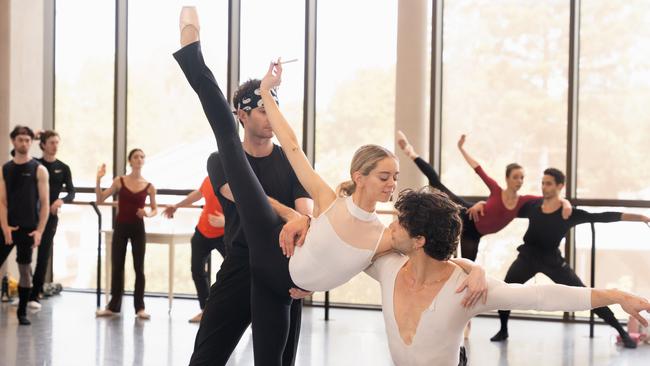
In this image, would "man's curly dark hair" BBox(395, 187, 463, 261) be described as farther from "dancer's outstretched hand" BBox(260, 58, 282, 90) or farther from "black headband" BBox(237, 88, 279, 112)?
"black headband" BBox(237, 88, 279, 112)

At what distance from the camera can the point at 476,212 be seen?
5.99m

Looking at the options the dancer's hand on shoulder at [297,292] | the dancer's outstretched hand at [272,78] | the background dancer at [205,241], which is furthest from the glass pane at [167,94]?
the dancer's hand on shoulder at [297,292]

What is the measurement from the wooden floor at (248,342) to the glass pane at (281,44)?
6.38 ft

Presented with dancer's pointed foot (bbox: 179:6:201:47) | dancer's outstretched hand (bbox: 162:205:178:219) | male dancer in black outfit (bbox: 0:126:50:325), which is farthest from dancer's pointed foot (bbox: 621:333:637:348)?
male dancer in black outfit (bbox: 0:126:50:325)

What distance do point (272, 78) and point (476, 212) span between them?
342cm

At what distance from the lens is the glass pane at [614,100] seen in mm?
6809

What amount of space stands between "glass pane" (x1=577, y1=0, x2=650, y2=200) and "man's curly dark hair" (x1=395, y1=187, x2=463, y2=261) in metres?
4.90

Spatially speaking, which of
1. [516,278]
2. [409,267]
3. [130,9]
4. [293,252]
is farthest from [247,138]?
[130,9]

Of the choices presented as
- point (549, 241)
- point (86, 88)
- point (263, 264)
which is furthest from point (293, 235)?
point (86, 88)

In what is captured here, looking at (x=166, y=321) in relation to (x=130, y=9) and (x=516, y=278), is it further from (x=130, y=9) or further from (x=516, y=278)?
(x=130, y=9)

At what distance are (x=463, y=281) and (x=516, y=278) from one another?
12.1 feet

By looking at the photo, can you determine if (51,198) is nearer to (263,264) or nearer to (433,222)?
(263,264)

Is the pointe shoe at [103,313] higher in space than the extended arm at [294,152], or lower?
lower

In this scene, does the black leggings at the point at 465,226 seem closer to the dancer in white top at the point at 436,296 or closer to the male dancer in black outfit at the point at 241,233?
the male dancer in black outfit at the point at 241,233
